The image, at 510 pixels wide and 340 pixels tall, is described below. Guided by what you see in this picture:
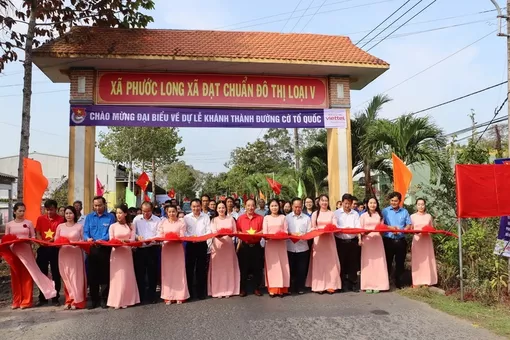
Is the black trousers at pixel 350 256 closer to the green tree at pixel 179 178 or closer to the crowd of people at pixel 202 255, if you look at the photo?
the crowd of people at pixel 202 255

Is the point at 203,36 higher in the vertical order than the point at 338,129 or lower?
higher

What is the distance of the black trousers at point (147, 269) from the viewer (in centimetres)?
697

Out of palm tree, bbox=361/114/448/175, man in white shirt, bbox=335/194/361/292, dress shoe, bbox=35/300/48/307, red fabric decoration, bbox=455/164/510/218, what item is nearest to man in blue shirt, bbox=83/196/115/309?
dress shoe, bbox=35/300/48/307

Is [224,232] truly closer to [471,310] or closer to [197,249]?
[197,249]

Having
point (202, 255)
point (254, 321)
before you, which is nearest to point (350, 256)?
point (202, 255)

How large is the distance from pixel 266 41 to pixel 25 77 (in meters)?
5.29

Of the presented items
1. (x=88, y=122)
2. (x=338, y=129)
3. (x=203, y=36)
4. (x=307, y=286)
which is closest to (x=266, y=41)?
(x=203, y=36)

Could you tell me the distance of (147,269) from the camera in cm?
721

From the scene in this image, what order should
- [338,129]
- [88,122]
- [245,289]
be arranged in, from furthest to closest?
[338,129], [88,122], [245,289]

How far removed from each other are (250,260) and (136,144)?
2256 centimetres

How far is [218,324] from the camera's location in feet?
18.2

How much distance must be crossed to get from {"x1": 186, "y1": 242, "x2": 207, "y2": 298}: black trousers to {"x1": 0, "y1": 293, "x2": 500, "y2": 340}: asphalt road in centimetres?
42

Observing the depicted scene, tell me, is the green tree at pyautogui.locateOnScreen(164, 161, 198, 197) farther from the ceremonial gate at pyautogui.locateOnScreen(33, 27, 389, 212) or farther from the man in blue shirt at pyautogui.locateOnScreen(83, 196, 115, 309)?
the man in blue shirt at pyautogui.locateOnScreen(83, 196, 115, 309)

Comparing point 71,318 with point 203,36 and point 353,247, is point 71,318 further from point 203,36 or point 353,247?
point 203,36
